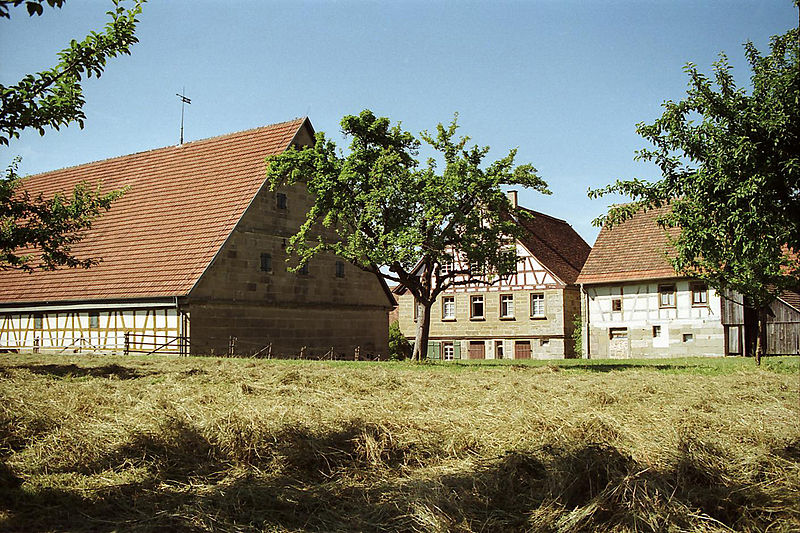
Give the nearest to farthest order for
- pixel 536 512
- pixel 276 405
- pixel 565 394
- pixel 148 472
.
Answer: pixel 536 512 → pixel 148 472 → pixel 276 405 → pixel 565 394

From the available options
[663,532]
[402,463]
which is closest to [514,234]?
[402,463]

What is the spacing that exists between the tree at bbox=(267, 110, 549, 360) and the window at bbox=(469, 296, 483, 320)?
14279 millimetres

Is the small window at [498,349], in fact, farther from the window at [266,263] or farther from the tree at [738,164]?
the tree at [738,164]

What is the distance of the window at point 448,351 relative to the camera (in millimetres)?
36875

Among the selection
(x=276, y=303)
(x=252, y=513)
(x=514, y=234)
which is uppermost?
(x=514, y=234)

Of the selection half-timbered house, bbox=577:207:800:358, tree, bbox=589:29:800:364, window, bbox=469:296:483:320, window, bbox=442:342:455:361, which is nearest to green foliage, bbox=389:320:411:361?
window, bbox=442:342:455:361

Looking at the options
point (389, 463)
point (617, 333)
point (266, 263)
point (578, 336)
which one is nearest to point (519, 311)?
point (578, 336)

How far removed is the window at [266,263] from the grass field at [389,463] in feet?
52.7

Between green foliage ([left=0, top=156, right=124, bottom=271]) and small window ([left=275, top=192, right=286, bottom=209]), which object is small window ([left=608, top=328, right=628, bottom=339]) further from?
green foliage ([left=0, top=156, right=124, bottom=271])

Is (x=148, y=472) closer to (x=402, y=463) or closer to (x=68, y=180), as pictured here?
(x=402, y=463)

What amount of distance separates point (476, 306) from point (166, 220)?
16705mm

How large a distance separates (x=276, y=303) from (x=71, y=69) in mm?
17799

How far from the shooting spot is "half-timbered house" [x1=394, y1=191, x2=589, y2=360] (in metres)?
33.9

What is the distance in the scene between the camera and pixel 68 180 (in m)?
31.3
